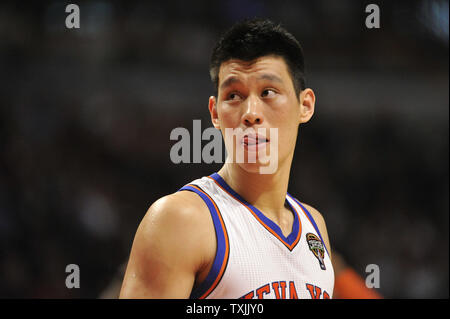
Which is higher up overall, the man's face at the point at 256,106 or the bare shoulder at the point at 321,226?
the man's face at the point at 256,106

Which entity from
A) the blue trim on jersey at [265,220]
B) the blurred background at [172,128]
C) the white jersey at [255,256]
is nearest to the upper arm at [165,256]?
the white jersey at [255,256]

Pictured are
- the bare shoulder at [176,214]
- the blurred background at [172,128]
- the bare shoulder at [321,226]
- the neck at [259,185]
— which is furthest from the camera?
the blurred background at [172,128]

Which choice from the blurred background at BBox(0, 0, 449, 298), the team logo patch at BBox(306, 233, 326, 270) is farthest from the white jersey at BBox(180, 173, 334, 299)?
the blurred background at BBox(0, 0, 449, 298)

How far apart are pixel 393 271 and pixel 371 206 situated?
1396mm

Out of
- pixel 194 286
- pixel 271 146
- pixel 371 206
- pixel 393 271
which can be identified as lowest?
pixel 393 271

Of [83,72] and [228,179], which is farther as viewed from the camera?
[83,72]

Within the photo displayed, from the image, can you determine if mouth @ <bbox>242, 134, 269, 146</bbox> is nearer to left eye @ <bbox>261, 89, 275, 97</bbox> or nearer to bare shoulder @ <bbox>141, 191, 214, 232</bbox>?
left eye @ <bbox>261, 89, 275, 97</bbox>

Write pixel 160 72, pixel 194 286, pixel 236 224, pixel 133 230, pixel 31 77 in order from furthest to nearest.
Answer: pixel 160 72, pixel 31 77, pixel 133 230, pixel 236 224, pixel 194 286

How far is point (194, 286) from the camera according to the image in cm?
222

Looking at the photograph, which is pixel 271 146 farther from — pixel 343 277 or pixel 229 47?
pixel 343 277

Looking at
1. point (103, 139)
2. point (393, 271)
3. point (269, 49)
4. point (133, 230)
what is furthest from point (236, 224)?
point (103, 139)

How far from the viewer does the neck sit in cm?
265

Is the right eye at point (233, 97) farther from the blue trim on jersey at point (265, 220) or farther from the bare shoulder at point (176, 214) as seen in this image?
the bare shoulder at point (176, 214)

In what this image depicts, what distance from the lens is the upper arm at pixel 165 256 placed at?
2.04 meters
